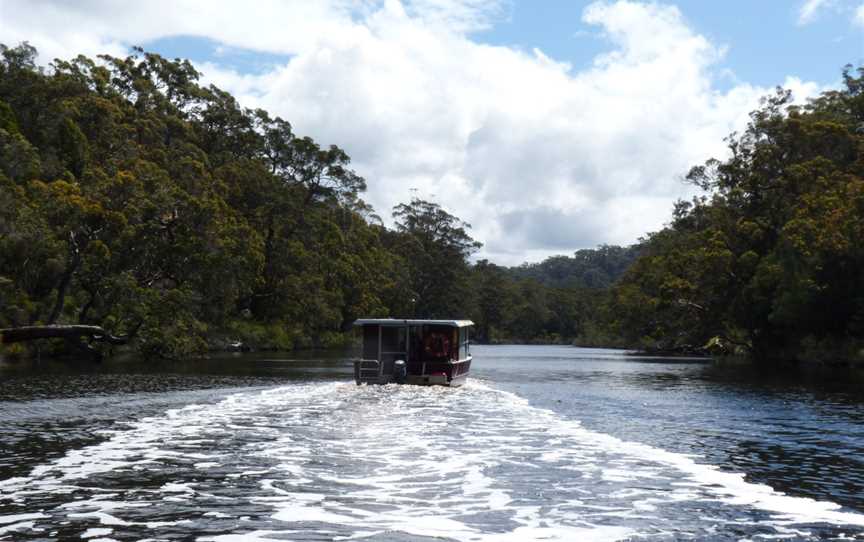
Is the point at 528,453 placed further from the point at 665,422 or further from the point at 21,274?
the point at 21,274

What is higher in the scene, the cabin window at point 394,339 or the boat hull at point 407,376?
the cabin window at point 394,339

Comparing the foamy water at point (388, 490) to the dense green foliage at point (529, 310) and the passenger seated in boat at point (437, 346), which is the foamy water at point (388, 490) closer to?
the passenger seated in boat at point (437, 346)

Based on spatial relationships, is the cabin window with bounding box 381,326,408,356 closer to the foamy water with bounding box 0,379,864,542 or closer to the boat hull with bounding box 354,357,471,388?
the boat hull with bounding box 354,357,471,388

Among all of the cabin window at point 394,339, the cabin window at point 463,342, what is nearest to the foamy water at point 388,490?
the cabin window at point 394,339

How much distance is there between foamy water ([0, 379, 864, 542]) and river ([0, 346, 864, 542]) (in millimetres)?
48

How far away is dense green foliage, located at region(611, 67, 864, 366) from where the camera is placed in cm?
5800

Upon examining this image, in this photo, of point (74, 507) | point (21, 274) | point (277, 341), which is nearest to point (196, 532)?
point (74, 507)

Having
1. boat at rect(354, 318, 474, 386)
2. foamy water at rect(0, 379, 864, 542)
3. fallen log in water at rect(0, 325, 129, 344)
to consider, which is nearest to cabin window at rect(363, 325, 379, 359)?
boat at rect(354, 318, 474, 386)

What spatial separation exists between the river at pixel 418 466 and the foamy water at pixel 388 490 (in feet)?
0.16

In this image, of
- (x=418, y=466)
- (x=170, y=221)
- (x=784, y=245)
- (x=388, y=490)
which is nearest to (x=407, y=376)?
(x=418, y=466)

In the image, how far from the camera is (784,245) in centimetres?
6531

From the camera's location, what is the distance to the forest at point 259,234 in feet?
180

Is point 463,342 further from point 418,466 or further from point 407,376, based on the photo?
point 418,466

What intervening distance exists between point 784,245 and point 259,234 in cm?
4995
